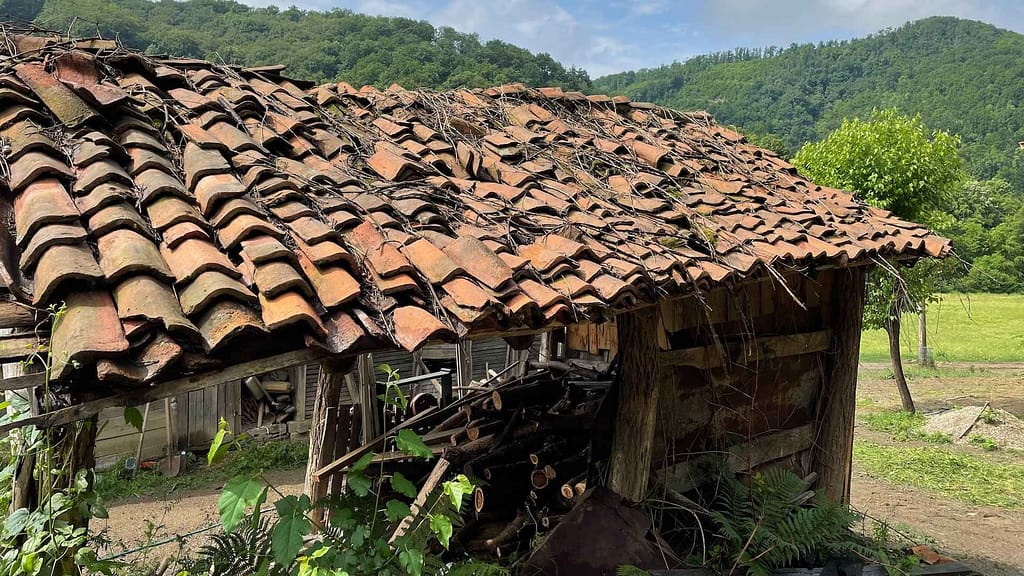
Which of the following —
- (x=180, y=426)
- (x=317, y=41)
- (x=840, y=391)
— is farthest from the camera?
(x=317, y=41)

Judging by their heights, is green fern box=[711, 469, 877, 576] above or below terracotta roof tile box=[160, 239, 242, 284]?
below

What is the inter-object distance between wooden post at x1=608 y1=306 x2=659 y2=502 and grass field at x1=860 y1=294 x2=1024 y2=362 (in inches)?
669

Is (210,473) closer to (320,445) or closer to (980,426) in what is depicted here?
(320,445)

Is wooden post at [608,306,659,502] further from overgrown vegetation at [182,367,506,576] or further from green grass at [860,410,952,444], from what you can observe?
green grass at [860,410,952,444]

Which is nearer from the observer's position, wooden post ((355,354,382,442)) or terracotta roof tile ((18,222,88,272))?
terracotta roof tile ((18,222,88,272))

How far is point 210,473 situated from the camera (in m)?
11.6

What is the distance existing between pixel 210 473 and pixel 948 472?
12134 mm

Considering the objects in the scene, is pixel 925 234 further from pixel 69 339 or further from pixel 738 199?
pixel 69 339

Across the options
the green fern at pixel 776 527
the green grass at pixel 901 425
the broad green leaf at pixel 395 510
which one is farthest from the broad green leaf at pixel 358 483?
the green grass at pixel 901 425

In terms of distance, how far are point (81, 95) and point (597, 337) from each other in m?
4.92

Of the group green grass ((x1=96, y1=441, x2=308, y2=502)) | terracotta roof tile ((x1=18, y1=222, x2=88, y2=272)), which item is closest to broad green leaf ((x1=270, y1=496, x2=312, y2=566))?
terracotta roof tile ((x1=18, y1=222, x2=88, y2=272))

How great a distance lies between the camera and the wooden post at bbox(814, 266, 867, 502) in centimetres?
618

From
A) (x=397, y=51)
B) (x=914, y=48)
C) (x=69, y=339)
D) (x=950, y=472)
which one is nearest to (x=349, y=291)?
(x=69, y=339)

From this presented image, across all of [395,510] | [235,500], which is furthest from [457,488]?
[235,500]
